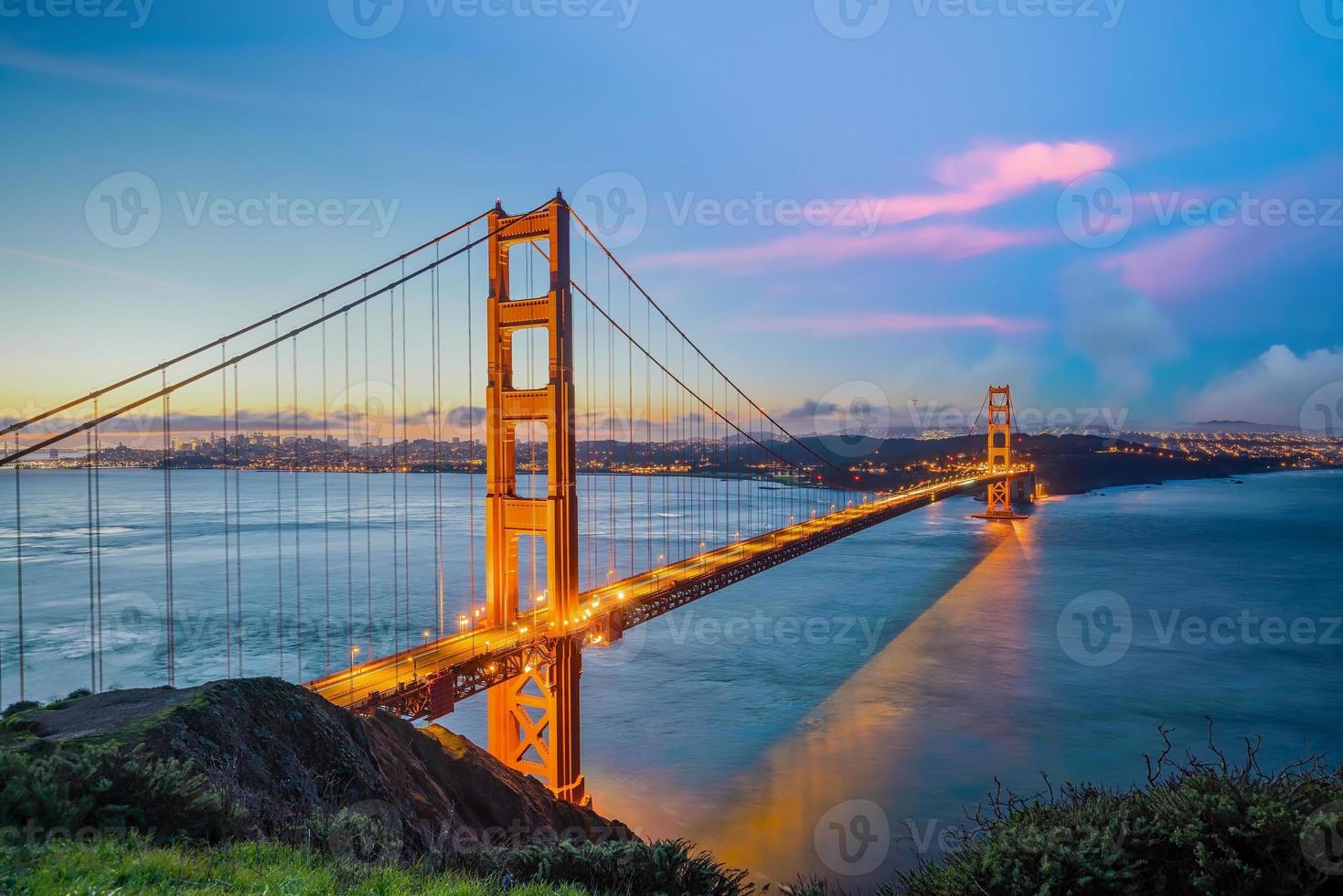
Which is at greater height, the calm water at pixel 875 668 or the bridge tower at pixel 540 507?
the bridge tower at pixel 540 507

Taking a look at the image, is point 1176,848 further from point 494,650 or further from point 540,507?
point 540,507

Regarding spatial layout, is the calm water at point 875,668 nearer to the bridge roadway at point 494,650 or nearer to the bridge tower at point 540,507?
the bridge tower at point 540,507

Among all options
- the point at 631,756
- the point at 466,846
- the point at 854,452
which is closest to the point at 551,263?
the point at 466,846

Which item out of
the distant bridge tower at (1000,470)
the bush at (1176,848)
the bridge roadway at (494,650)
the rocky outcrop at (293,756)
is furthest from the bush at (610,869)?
the distant bridge tower at (1000,470)

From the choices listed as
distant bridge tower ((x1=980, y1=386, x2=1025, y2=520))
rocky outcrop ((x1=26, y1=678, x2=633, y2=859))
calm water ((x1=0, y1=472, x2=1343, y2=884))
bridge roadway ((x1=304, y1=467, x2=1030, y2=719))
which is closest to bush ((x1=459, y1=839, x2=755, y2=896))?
rocky outcrop ((x1=26, y1=678, x2=633, y2=859))

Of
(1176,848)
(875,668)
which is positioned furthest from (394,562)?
(1176,848)

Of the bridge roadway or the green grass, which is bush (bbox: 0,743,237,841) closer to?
the green grass
